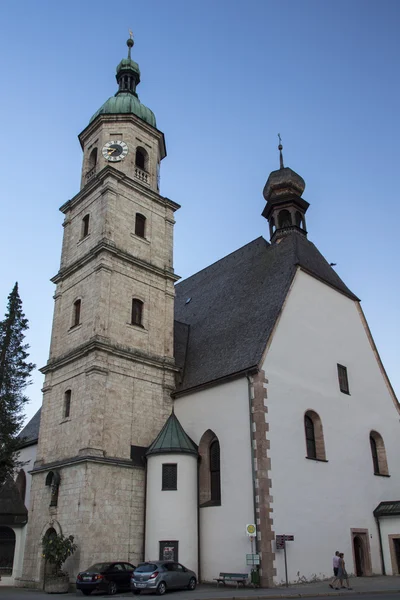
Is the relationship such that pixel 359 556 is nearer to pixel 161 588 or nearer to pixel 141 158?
pixel 161 588

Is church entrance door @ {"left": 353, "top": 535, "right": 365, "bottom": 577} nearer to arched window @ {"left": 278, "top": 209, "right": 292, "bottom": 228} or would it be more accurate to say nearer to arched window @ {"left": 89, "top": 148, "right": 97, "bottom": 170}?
arched window @ {"left": 278, "top": 209, "right": 292, "bottom": 228}

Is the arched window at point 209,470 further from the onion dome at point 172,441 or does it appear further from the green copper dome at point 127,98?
the green copper dome at point 127,98

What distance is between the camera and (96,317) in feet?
86.3

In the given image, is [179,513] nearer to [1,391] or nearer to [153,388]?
[153,388]

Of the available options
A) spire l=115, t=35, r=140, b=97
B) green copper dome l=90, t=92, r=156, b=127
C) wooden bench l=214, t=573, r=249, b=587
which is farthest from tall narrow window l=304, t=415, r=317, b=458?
spire l=115, t=35, r=140, b=97

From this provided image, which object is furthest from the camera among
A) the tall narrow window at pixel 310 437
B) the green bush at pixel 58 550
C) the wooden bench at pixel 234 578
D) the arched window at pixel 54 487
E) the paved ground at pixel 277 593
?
the tall narrow window at pixel 310 437

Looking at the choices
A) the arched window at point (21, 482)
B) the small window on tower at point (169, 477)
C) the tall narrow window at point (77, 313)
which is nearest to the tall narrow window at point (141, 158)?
the tall narrow window at point (77, 313)

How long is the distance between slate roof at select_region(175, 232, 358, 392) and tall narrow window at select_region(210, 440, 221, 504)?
3050mm

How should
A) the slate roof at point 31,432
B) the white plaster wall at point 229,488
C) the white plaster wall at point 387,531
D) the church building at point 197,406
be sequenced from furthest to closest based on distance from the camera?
the slate roof at point 31,432 → the white plaster wall at point 387,531 → the church building at point 197,406 → the white plaster wall at point 229,488

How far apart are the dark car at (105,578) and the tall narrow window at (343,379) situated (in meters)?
13.4

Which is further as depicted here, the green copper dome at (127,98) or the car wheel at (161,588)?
the green copper dome at (127,98)

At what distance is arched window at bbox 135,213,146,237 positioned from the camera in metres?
30.6

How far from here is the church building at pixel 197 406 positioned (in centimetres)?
2250

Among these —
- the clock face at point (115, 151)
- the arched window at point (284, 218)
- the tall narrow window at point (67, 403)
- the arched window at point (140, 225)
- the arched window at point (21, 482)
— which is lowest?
the arched window at point (21, 482)
